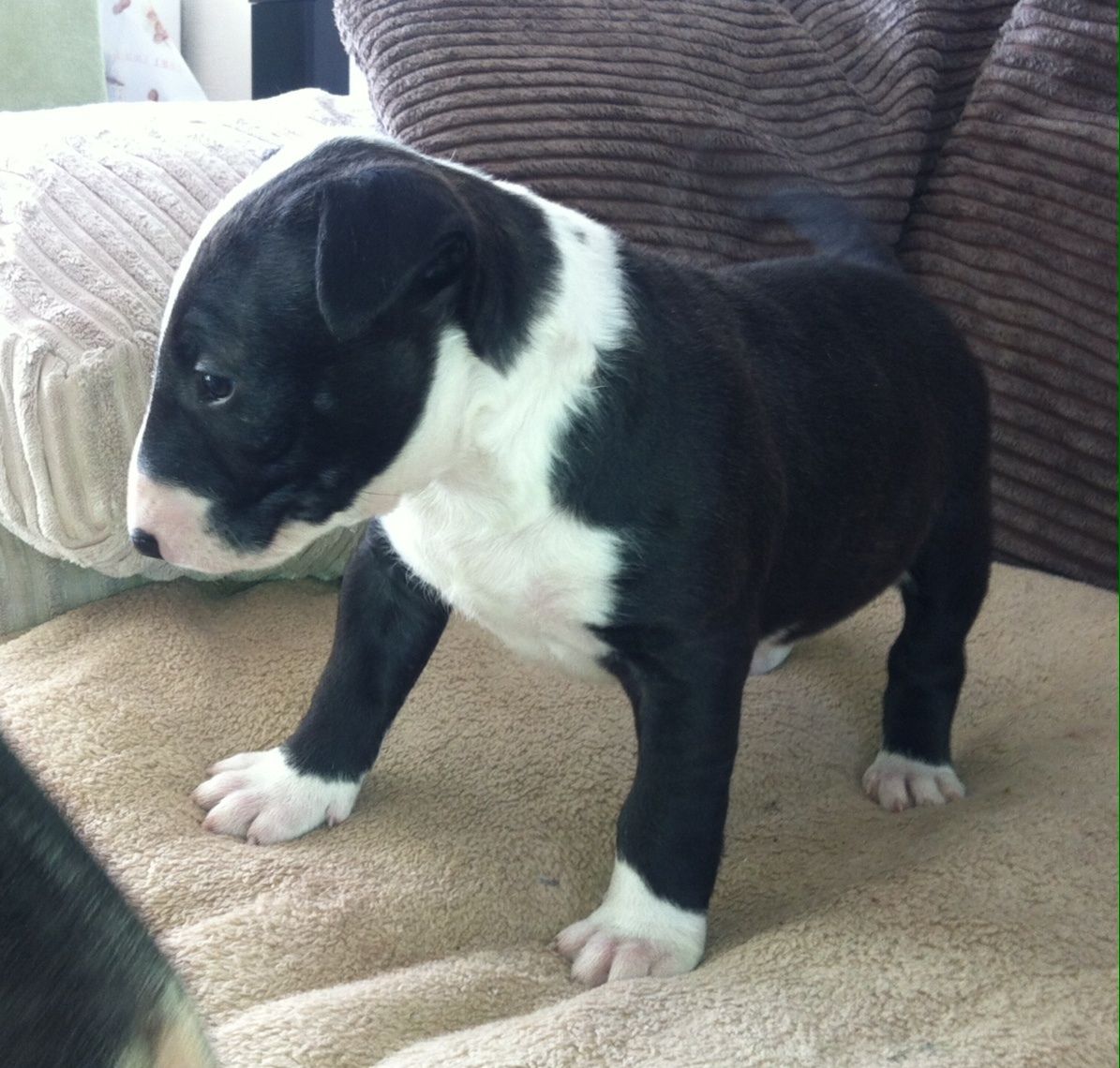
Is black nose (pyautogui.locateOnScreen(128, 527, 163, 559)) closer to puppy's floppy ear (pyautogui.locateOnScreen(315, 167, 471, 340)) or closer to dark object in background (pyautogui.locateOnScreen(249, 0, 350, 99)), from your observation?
puppy's floppy ear (pyautogui.locateOnScreen(315, 167, 471, 340))

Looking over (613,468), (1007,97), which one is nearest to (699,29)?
(1007,97)

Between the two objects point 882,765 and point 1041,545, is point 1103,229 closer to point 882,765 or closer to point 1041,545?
point 1041,545

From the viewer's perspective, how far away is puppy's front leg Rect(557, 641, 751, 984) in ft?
3.92

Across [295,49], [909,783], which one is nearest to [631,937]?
[909,783]

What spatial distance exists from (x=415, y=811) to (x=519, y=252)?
0.57 metres

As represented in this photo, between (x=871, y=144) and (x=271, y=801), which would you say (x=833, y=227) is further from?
(x=271, y=801)

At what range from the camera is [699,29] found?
2.01 metres

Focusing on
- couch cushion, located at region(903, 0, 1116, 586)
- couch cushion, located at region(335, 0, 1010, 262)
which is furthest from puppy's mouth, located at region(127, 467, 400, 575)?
couch cushion, located at region(903, 0, 1116, 586)

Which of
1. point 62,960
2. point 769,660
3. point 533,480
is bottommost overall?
point 769,660

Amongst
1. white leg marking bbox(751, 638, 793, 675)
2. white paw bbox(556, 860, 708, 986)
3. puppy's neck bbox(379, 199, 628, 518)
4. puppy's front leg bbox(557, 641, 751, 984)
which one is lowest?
white leg marking bbox(751, 638, 793, 675)

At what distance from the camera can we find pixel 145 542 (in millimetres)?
1160

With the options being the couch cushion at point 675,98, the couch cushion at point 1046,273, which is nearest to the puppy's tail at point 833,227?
the couch cushion at point 675,98

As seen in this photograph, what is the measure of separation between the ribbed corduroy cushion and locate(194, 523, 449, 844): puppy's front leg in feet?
2.28

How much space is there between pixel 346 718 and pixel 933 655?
643 mm
